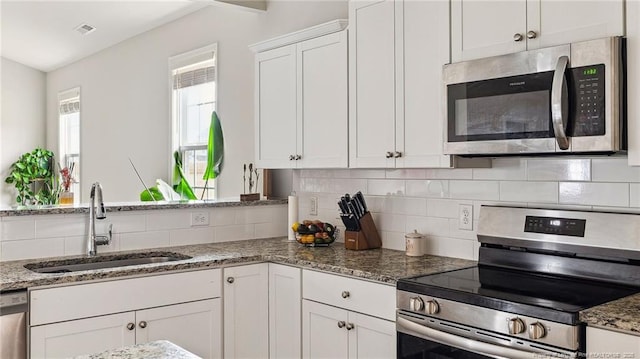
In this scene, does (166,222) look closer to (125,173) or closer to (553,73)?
(553,73)

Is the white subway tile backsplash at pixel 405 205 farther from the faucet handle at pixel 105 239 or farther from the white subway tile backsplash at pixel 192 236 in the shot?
the faucet handle at pixel 105 239

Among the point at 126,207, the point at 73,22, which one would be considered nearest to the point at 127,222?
the point at 126,207

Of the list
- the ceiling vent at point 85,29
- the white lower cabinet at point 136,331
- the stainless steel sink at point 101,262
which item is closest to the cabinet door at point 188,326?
the white lower cabinet at point 136,331

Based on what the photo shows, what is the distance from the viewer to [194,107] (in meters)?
4.94

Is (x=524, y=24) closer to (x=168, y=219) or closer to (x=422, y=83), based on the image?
(x=422, y=83)

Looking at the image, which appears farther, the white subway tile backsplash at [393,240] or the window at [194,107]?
the window at [194,107]

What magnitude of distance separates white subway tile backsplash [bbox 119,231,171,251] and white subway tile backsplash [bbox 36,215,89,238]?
0.22 metres

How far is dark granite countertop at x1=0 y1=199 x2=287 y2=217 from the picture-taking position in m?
2.81

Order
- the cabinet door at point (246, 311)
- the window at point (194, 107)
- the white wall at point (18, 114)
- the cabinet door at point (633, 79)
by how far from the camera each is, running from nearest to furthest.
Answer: the cabinet door at point (633, 79)
the cabinet door at point (246, 311)
the window at point (194, 107)
the white wall at point (18, 114)

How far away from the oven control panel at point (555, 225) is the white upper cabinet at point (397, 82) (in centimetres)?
42

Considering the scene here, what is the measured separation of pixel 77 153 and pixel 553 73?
6.55 meters

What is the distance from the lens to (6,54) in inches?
306

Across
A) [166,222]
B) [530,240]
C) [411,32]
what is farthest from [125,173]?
[530,240]

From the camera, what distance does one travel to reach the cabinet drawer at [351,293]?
2422 mm
